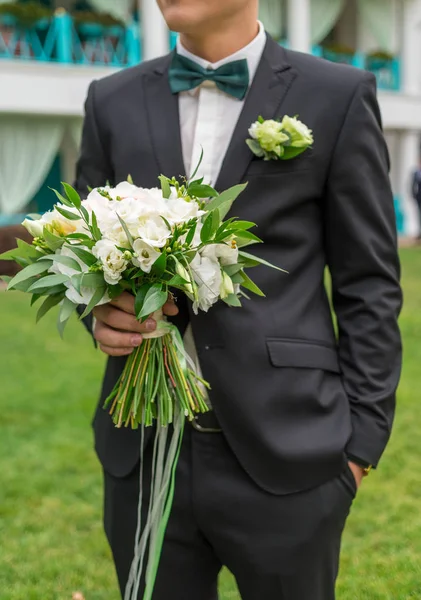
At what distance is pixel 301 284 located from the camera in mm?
2027

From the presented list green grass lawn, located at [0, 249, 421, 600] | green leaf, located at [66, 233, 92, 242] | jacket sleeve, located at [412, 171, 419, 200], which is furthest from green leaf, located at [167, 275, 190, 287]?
jacket sleeve, located at [412, 171, 419, 200]

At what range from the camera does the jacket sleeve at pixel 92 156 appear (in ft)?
7.18

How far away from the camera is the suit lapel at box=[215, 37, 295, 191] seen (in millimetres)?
1964

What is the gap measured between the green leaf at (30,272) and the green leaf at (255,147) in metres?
0.61

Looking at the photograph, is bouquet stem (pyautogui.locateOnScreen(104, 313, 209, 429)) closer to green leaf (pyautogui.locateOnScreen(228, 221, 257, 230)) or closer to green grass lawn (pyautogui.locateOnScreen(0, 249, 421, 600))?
green leaf (pyautogui.locateOnScreen(228, 221, 257, 230))

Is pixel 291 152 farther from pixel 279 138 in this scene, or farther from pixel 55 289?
pixel 55 289

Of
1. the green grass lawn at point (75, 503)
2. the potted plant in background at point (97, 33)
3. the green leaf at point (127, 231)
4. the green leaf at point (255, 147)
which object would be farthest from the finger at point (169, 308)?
the potted plant in background at point (97, 33)

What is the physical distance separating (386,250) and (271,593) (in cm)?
97

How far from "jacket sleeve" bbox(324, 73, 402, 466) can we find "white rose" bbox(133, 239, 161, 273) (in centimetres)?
60

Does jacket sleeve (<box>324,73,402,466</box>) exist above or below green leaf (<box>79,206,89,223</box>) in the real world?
below

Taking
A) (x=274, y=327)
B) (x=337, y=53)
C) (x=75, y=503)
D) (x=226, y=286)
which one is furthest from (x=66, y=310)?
(x=337, y=53)

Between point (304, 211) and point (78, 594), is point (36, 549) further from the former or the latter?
point (304, 211)

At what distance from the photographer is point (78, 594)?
11.3 ft

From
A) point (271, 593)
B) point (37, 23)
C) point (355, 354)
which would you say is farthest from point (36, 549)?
point (37, 23)
